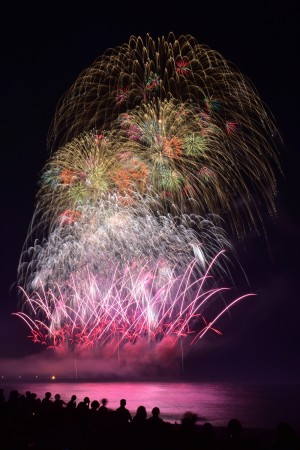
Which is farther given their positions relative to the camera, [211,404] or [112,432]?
[211,404]

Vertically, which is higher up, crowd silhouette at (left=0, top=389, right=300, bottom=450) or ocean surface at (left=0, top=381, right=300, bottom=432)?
crowd silhouette at (left=0, top=389, right=300, bottom=450)

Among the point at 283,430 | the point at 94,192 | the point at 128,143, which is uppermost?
the point at 128,143

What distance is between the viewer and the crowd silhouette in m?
8.19

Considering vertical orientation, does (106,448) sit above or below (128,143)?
below

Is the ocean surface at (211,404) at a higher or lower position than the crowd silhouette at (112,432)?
lower

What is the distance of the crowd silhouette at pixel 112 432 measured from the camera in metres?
8.19

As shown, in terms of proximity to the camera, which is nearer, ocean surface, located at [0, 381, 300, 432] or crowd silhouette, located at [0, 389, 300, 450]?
crowd silhouette, located at [0, 389, 300, 450]

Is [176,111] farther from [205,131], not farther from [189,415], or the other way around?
[189,415]

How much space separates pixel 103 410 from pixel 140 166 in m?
18.6

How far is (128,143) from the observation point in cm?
2833

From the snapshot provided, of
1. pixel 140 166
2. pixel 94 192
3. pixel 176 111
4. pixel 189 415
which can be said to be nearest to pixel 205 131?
pixel 176 111

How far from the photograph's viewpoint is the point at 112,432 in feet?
31.4

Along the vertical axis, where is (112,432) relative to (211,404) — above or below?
above

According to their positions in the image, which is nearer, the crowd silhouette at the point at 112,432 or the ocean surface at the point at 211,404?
the crowd silhouette at the point at 112,432
